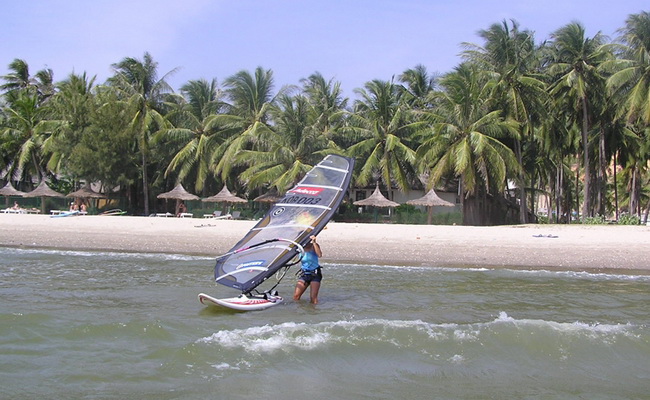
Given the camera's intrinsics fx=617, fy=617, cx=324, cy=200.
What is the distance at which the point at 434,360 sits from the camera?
716 cm

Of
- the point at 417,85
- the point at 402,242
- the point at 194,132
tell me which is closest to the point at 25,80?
the point at 194,132

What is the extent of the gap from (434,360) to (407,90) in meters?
33.5

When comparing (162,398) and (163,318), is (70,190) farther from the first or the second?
(162,398)

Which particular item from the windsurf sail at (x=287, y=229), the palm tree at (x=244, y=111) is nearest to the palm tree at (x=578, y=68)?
the palm tree at (x=244, y=111)

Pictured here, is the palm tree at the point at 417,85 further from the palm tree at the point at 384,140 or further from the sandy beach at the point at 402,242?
the sandy beach at the point at 402,242

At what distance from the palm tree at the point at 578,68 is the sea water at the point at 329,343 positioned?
20805 mm

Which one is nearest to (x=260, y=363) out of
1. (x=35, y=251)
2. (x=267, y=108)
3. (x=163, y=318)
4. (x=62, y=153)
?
(x=163, y=318)

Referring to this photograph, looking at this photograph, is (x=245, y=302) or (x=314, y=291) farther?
(x=314, y=291)

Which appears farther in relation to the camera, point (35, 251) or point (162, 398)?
point (35, 251)

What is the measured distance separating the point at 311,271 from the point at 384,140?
24.4 metres

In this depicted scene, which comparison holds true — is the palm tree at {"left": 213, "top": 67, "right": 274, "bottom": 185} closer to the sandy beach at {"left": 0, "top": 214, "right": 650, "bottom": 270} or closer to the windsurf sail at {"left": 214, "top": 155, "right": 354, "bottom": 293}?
the sandy beach at {"left": 0, "top": 214, "right": 650, "bottom": 270}

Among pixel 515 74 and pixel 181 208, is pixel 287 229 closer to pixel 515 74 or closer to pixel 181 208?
pixel 515 74

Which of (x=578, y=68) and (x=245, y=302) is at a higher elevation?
(x=578, y=68)

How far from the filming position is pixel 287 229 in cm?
988
